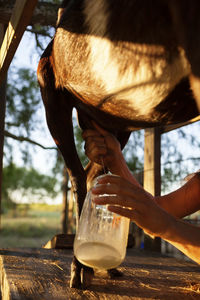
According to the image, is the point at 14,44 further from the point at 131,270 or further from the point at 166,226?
the point at 131,270

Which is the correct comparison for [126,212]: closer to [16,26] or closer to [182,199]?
[182,199]

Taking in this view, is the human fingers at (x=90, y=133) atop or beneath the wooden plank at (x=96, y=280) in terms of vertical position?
atop

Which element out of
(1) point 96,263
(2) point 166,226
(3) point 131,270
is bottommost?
(3) point 131,270

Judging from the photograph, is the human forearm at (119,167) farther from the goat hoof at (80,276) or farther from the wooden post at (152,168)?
the wooden post at (152,168)

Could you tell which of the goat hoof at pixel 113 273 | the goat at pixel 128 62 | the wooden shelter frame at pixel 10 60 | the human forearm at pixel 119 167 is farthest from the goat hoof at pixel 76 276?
the wooden shelter frame at pixel 10 60

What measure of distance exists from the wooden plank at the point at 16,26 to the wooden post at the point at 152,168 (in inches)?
63.1

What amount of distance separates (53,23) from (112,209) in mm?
2381

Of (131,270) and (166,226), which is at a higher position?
(166,226)

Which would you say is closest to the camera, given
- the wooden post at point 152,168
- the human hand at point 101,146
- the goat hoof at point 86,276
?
the goat hoof at point 86,276

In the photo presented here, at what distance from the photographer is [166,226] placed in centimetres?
98

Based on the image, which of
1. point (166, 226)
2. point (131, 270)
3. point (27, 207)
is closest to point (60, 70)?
point (166, 226)

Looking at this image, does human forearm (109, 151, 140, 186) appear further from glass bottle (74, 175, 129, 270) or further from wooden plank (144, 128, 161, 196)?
wooden plank (144, 128, 161, 196)

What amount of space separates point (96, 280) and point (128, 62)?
3.36 feet

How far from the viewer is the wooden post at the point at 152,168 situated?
278cm
